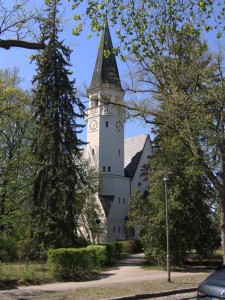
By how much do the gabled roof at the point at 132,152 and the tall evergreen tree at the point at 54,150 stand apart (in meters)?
29.7

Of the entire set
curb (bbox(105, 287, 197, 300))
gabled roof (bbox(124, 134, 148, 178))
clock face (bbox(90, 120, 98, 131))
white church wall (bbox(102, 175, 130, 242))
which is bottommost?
curb (bbox(105, 287, 197, 300))

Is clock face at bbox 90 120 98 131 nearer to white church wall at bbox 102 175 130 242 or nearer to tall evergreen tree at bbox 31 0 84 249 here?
white church wall at bbox 102 175 130 242

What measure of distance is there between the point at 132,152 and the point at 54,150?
36.4 metres

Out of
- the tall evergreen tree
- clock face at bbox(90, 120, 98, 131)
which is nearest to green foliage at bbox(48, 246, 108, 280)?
the tall evergreen tree

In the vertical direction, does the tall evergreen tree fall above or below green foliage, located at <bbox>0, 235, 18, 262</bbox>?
above

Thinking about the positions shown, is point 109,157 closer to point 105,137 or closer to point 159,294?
point 105,137

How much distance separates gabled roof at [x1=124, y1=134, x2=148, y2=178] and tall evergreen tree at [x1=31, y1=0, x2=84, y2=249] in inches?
1168

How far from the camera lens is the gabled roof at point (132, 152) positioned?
62.8 meters

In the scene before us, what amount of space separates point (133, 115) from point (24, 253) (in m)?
9.60

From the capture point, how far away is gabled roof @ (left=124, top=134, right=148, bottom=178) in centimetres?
6275

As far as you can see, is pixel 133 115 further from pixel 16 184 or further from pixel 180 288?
pixel 180 288

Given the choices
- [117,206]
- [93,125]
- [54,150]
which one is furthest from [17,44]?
[93,125]

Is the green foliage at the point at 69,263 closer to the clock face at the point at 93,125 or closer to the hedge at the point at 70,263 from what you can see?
the hedge at the point at 70,263

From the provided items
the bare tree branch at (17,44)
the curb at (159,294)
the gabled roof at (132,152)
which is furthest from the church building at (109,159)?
the bare tree branch at (17,44)
